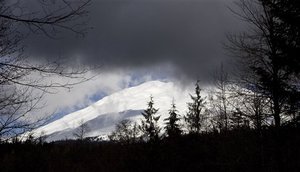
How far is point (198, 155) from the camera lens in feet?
52.3

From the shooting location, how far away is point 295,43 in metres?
13.8

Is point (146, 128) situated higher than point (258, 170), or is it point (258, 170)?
point (146, 128)

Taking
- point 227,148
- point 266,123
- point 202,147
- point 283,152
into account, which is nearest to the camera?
point 283,152

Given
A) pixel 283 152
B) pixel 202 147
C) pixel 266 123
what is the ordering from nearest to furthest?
Answer: 1. pixel 283 152
2. pixel 266 123
3. pixel 202 147

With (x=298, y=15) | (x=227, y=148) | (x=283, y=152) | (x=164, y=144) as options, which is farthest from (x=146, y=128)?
(x=298, y=15)

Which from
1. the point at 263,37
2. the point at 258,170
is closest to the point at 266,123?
the point at 258,170

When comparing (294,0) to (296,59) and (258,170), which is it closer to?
(296,59)

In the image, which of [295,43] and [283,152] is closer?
[283,152]

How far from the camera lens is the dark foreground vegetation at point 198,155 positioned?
1229 centimetres

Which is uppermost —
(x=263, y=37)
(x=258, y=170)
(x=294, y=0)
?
(x=294, y=0)

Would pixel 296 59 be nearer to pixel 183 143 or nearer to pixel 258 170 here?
pixel 258 170

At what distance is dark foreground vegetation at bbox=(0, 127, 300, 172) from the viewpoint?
12291mm

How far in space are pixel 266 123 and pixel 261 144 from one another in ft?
2.35

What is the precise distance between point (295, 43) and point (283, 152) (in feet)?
12.9
